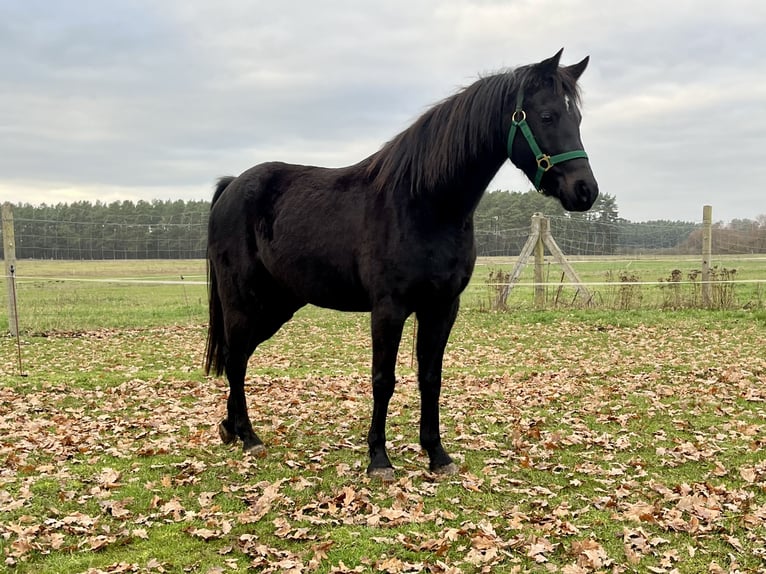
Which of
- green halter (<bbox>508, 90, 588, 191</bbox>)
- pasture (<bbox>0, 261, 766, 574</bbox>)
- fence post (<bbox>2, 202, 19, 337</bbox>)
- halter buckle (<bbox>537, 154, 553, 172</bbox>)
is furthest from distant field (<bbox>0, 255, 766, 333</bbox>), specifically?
halter buckle (<bbox>537, 154, 553, 172</bbox>)

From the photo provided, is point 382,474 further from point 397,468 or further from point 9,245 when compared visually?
point 9,245

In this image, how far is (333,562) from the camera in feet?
9.84

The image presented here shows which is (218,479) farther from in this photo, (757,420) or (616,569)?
(757,420)

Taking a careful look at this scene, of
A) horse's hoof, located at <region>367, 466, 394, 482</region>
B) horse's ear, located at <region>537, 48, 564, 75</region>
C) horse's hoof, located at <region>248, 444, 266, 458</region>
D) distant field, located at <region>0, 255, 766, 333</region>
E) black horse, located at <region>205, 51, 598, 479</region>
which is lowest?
horse's hoof, located at <region>248, 444, 266, 458</region>

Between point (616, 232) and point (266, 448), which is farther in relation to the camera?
point (616, 232)

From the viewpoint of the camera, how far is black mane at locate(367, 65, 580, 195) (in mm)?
3840

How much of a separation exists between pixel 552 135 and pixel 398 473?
2542 mm

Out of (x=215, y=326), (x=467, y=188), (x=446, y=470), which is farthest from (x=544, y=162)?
(x=215, y=326)

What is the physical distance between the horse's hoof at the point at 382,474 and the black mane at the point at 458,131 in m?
1.93

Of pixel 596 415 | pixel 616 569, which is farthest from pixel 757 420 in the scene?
pixel 616 569

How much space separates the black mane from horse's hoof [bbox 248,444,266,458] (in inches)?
89.5

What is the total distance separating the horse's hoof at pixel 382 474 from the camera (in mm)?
4117

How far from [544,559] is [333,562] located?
1.06 m

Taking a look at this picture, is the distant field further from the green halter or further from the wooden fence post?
the green halter
